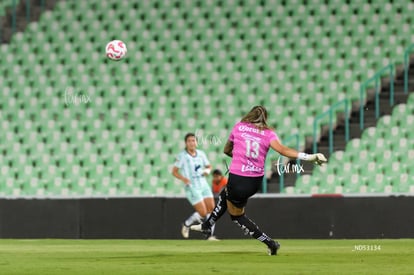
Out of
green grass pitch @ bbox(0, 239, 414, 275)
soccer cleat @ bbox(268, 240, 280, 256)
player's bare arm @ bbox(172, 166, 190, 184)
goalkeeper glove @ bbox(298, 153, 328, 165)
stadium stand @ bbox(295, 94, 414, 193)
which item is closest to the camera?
green grass pitch @ bbox(0, 239, 414, 275)

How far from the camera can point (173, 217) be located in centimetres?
2281

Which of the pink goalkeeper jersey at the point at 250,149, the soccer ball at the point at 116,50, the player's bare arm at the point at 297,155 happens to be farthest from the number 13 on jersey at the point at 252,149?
the soccer ball at the point at 116,50

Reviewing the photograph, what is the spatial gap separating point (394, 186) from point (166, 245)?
583cm

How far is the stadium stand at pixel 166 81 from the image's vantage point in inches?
1013

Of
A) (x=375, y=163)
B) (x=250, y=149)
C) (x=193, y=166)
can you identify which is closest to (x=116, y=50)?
(x=193, y=166)

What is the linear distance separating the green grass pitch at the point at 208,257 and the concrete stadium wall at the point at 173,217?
121 cm

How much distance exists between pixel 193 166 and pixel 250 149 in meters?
6.17

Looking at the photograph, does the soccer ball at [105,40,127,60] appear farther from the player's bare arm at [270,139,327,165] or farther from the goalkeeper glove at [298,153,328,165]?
the goalkeeper glove at [298,153,328,165]

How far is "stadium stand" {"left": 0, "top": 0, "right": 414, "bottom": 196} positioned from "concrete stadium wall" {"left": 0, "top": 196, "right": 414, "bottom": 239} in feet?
6.57

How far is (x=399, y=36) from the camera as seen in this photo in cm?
2658

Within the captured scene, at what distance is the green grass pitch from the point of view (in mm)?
12812

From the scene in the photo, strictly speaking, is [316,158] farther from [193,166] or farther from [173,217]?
[173,217]

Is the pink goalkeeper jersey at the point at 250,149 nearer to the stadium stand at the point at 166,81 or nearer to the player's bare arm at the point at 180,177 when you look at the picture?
the player's bare arm at the point at 180,177

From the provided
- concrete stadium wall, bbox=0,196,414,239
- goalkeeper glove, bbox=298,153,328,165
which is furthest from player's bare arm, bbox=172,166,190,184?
goalkeeper glove, bbox=298,153,328,165
